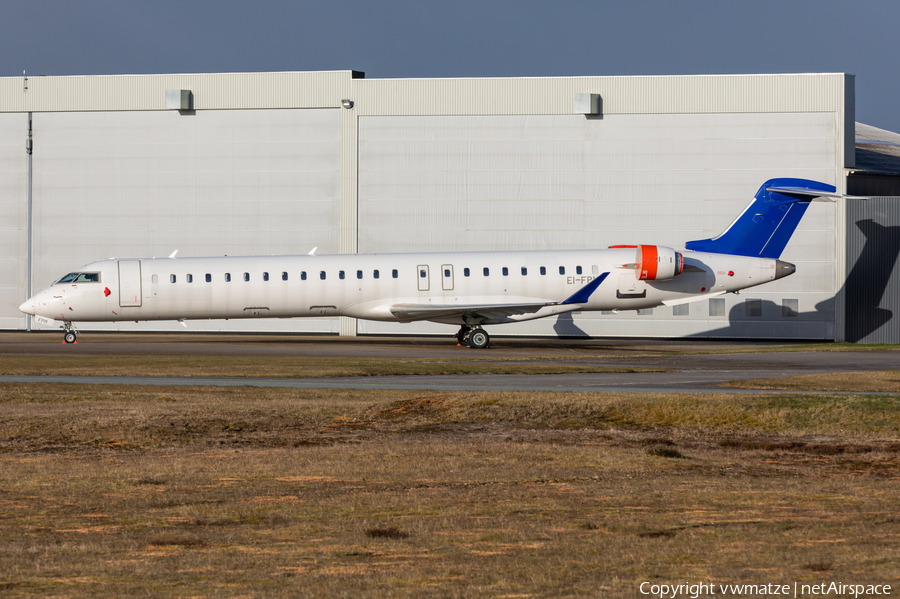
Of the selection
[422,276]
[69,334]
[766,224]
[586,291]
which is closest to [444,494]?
[422,276]

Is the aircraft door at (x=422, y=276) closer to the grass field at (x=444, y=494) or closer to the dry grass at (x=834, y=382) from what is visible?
the dry grass at (x=834, y=382)

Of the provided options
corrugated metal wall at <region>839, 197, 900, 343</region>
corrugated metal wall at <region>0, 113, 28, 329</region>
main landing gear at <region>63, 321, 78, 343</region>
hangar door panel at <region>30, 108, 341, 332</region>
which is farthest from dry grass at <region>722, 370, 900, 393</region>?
corrugated metal wall at <region>0, 113, 28, 329</region>

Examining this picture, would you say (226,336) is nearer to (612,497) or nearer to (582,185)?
(582,185)

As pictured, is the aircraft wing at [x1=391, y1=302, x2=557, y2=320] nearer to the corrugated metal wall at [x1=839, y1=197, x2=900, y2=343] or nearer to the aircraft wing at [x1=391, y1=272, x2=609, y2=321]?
the aircraft wing at [x1=391, y1=272, x2=609, y2=321]

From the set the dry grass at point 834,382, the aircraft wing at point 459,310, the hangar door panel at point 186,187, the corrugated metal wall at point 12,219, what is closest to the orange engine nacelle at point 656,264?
the aircraft wing at point 459,310

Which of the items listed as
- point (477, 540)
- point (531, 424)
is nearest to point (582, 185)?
point (531, 424)

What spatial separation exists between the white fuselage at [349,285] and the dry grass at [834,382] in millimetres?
14647

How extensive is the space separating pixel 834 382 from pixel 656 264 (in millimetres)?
15665

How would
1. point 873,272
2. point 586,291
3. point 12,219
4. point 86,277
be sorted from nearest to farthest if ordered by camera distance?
point 86,277
point 586,291
point 873,272
point 12,219

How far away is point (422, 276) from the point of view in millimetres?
37000

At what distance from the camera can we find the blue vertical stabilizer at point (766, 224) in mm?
39062

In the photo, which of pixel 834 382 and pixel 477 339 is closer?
pixel 834 382

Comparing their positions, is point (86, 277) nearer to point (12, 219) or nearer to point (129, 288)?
point (129, 288)

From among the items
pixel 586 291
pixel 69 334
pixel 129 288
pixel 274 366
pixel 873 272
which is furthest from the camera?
pixel 873 272
